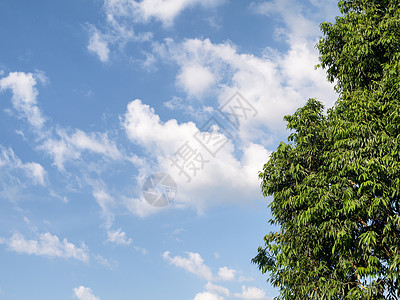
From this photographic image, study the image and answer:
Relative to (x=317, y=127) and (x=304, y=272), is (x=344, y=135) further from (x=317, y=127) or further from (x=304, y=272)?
(x=304, y=272)

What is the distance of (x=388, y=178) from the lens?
810 cm

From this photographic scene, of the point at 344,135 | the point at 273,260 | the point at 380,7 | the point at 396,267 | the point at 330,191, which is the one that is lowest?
the point at 396,267

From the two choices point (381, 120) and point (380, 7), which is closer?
point (381, 120)

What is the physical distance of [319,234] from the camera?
891 cm

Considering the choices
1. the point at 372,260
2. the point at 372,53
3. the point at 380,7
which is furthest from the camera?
the point at 380,7

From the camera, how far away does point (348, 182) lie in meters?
8.41

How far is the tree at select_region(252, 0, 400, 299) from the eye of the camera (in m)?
8.05

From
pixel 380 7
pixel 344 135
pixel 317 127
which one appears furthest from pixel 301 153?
pixel 380 7

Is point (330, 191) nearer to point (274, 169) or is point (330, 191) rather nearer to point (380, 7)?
point (274, 169)

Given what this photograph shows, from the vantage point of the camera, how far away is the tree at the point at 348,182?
8047 mm

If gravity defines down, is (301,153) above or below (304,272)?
above

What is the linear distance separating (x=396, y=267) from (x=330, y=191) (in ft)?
6.87

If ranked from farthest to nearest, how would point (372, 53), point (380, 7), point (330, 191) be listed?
1. point (380, 7)
2. point (372, 53)
3. point (330, 191)

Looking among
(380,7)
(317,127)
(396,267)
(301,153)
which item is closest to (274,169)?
(301,153)
